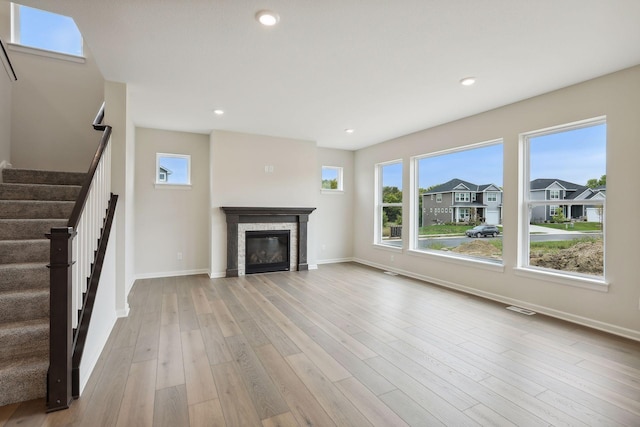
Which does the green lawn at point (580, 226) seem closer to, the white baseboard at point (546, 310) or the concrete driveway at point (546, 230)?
the concrete driveway at point (546, 230)

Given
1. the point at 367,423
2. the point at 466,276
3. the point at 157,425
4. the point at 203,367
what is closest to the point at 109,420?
the point at 157,425

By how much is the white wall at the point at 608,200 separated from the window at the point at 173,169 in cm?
431

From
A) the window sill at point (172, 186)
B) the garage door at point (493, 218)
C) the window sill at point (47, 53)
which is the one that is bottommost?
the garage door at point (493, 218)

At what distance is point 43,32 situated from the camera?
416cm

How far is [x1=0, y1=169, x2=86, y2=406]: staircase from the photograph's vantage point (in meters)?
1.87

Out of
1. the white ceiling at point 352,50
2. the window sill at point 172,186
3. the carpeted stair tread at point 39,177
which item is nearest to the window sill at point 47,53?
the white ceiling at point 352,50

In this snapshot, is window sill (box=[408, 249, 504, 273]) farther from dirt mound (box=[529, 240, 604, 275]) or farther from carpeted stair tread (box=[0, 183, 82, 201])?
carpeted stair tread (box=[0, 183, 82, 201])

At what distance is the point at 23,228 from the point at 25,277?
0.66 meters

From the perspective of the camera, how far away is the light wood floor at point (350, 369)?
178 centimetres

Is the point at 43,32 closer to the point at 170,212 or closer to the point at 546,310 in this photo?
the point at 170,212

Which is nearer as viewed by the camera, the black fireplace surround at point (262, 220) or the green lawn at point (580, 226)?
the green lawn at point (580, 226)

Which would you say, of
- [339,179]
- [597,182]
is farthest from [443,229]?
[339,179]

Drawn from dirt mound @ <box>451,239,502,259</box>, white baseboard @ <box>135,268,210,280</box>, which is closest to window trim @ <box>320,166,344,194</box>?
dirt mound @ <box>451,239,502,259</box>

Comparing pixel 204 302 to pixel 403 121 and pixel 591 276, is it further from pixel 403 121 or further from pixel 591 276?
pixel 591 276
